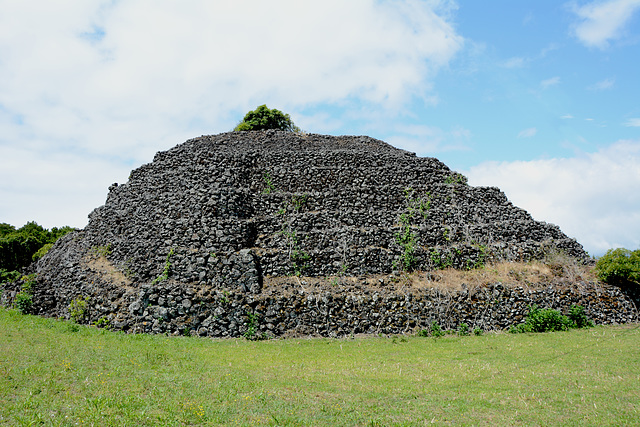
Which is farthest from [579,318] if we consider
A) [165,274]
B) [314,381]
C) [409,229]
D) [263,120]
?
[263,120]

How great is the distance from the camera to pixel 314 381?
38.2 feet

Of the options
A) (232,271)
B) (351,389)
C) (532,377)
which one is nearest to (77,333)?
(232,271)

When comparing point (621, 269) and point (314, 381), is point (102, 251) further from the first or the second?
point (621, 269)

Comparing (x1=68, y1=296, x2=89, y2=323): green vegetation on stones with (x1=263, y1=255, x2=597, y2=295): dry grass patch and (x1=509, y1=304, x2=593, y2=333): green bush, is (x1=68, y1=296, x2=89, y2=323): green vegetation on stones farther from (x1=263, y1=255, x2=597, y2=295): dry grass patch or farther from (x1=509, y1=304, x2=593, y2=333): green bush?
(x1=509, y1=304, x2=593, y2=333): green bush

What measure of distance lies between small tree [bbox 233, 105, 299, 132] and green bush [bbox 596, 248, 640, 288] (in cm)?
2804

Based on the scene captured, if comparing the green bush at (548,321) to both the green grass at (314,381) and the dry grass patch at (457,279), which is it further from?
the green grass at (314,381)

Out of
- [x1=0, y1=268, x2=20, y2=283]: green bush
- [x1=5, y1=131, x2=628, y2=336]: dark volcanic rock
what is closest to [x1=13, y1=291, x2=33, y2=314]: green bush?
[x1=5, y1=131, x2=628, y2=336]: dark volcanic rock

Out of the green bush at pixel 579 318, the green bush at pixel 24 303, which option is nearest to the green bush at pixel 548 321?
the green bush at pixel 579 318

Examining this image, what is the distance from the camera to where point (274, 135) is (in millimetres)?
33906

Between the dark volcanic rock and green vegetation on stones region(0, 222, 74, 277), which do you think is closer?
the dark volcanic rock

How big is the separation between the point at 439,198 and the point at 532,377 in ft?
52.0

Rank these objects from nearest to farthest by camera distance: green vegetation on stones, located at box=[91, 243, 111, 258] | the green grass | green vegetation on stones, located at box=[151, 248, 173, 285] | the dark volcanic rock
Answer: the green grass → the dark volcanic rock → green vegetation on stones, located at box=[151, 248, 173, 285] → green vegetation on stones, located at box=[91, 243, 111, 258]

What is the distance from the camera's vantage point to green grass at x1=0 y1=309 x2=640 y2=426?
28.8 feet

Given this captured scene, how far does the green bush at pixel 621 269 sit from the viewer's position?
71.3 ft
